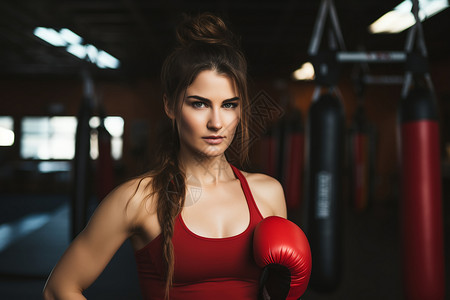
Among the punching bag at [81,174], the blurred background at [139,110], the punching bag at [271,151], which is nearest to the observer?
the punching bag at [81,174]

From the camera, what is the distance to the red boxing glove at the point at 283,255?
76 cm

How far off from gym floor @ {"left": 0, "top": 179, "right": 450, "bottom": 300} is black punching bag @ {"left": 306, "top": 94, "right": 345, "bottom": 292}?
0.25m

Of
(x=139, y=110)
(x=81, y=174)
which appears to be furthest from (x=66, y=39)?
(x=139, y=110)

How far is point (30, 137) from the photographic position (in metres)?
9.51

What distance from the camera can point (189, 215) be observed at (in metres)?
0.85

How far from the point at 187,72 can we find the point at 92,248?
1.46 feet

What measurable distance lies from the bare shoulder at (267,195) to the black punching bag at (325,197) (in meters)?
0.71

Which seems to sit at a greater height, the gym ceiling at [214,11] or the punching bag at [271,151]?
the gym ceiling at [214,11]

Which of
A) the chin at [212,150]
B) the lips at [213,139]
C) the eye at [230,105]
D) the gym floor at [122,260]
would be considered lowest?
the gym floor at [122,260]

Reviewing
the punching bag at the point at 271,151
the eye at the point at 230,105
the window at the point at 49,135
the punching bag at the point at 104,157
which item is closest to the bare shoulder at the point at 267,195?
the eye at the point at 230,105

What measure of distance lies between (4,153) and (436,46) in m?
9.94

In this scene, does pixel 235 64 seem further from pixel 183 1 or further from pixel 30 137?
pixel 30 137

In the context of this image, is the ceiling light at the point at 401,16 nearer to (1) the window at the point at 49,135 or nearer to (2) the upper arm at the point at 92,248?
(2) the upper arm at the point at 92,248

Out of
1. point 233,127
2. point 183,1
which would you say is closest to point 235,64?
point 233,127
